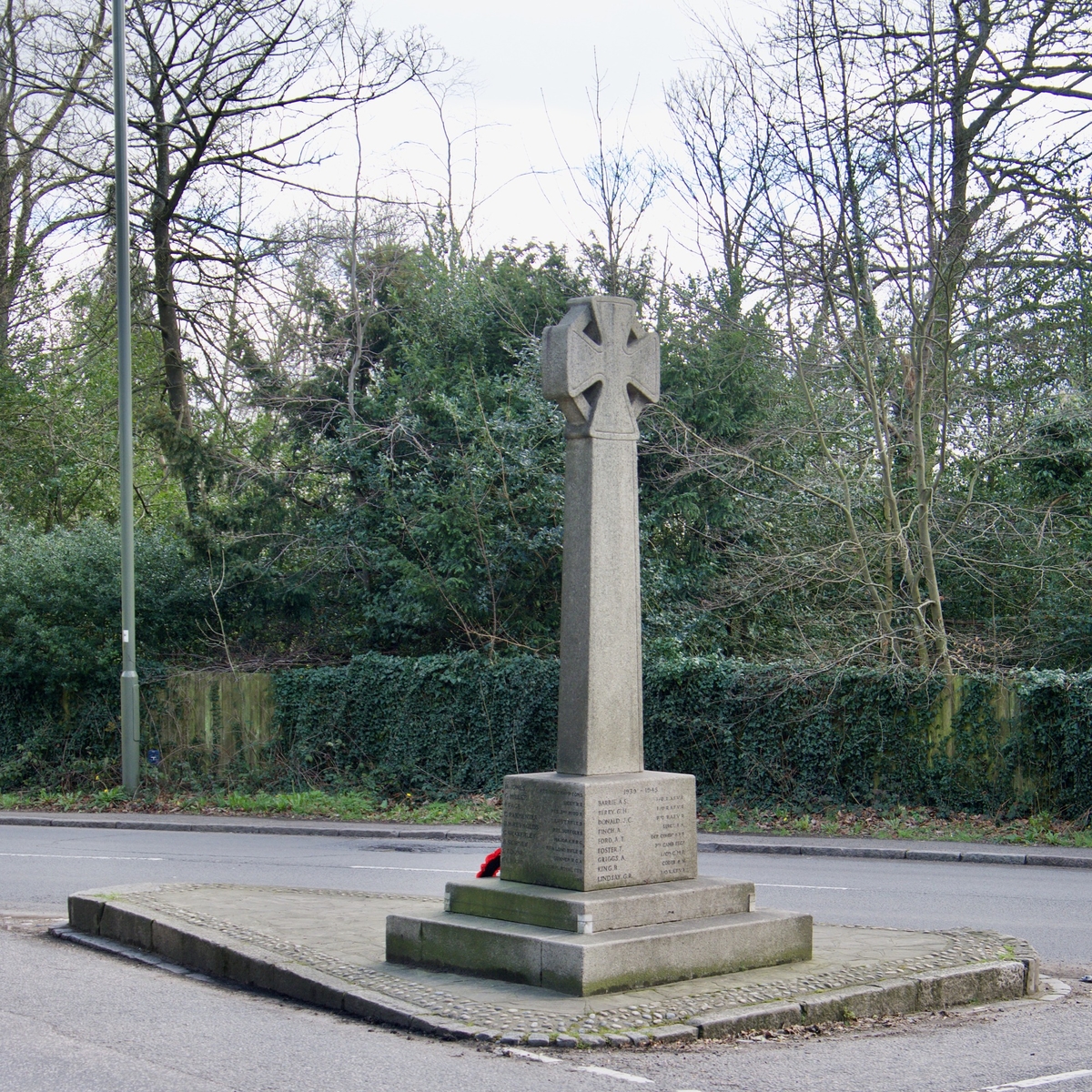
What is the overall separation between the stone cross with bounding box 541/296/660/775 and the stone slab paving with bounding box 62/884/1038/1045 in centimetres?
147

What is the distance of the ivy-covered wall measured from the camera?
17.4m

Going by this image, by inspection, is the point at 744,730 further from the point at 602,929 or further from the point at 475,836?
the point at 602,929

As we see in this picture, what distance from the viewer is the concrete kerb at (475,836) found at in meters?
15.1

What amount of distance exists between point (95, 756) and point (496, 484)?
924 centimetres

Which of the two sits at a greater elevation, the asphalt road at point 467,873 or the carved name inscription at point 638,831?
the carved name inscription at point 638,831

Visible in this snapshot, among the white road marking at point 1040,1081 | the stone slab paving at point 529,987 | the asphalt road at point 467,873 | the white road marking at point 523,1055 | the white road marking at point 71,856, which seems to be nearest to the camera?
the white road marking at point 1040,1081

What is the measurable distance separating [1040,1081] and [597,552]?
12.0ft

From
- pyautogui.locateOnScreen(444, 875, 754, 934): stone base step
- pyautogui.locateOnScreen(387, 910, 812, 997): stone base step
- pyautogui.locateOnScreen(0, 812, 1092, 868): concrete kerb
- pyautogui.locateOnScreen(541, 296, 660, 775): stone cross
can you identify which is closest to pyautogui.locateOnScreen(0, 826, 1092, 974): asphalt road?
pyautogui.locateOnScreen(0, 812, 1092, 868): concrete kerb

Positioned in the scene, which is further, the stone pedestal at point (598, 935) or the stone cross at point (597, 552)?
the stone cross at point (597, 552)

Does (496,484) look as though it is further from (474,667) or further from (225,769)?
(225,769)

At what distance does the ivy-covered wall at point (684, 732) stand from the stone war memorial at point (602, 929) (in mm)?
9488

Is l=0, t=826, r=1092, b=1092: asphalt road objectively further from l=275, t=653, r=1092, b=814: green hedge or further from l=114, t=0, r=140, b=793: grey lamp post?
l=114, t=0, r=140, b=793: grey lamp post

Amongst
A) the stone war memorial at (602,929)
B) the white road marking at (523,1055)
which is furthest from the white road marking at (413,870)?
the white road marking at (523,1055)

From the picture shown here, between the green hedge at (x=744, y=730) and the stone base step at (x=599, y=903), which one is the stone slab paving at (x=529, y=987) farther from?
the green hedge at (x=744, y=730)
